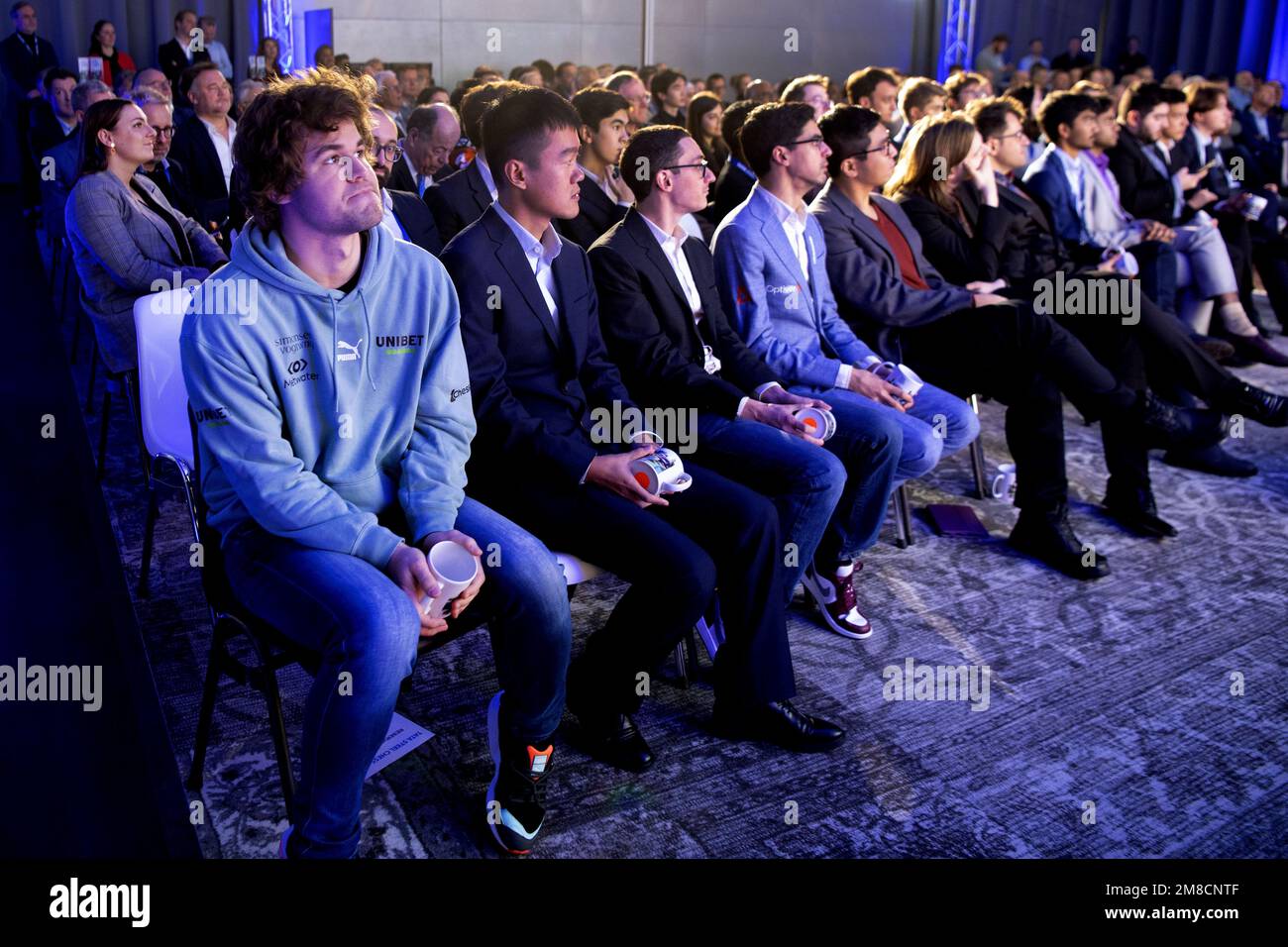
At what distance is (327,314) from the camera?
2102mm

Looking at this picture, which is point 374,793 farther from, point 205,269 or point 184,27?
point 184,27

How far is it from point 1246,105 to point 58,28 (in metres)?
11.8

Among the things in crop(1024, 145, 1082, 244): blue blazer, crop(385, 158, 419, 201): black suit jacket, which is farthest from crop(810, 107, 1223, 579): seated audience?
crop(385, 158, 419, 201): black suit jacket

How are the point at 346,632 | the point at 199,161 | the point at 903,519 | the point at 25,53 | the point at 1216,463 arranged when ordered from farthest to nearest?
1. the point at 25,53
2. the point at 199,161
3. the point at 1216,463
4. the point at 903,519
5. the point at 346,632

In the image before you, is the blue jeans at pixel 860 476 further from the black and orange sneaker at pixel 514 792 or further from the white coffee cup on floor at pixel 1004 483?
the black and orange sneaker at pixel 514 792

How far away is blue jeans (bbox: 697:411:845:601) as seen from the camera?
2857 mm

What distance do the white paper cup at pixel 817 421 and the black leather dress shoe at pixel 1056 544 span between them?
105 cm

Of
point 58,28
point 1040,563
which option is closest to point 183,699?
point 1040,563

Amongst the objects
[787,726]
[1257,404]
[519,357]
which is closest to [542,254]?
[519,357]

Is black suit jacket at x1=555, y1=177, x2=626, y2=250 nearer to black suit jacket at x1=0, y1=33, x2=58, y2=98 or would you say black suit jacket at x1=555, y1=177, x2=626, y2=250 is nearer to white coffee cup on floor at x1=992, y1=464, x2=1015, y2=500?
white coffee cup on floor at x1=992, y1=464, x2=1015, y2=500

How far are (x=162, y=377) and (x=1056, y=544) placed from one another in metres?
2.57

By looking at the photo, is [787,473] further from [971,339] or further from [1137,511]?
[1137,511]

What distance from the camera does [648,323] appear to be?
9.73ft
